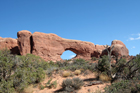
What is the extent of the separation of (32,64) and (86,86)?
4.63 meters

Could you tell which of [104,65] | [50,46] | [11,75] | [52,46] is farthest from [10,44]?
[104,65]

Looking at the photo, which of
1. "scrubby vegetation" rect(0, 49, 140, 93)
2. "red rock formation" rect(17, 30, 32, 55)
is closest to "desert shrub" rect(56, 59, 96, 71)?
"scrubby vegetation" rect(0, 49, 140, 93)

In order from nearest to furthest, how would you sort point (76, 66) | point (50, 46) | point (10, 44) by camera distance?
point (76, 66)
point (50, 46)
point (10, 44)

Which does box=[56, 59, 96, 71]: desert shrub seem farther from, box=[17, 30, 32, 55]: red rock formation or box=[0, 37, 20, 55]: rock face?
box=[0, 37, 20, 55]: rock face

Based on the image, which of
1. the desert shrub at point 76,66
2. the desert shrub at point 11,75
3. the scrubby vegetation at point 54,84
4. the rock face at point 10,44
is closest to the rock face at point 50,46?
the rock face at point 10,44

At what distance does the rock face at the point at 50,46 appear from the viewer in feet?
77.8

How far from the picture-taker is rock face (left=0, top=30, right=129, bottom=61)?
2372cm

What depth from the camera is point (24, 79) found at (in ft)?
26.2

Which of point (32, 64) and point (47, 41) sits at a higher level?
point (47, 41)

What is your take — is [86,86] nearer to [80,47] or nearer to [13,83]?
[13,83]

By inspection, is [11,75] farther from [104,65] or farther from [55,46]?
[55,46]

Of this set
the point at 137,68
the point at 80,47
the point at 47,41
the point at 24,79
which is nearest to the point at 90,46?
the point at 80,47

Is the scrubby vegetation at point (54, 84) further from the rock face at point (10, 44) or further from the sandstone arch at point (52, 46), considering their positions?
the rock face at point (10, 44)

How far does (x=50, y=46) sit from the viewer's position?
2586 cm
